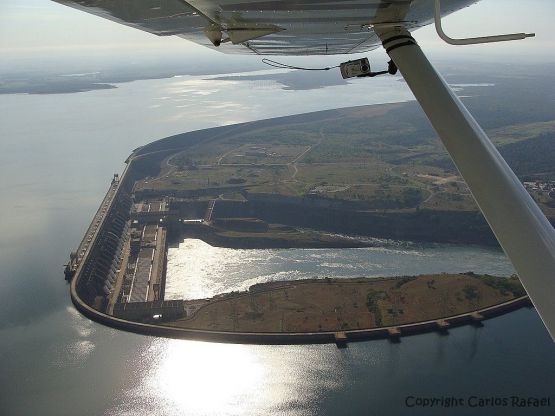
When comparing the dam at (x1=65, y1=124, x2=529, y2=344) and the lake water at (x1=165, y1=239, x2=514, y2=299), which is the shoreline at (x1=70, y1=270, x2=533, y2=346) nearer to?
the dam at (x1=65, y1=124, x2=529, y2=344)

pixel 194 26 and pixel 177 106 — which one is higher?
pixel 194 26

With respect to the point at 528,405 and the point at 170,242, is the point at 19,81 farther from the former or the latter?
the point at 528,405

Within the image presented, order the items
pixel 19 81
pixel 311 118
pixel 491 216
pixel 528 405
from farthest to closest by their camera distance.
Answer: pixel 19 81, pixel 311 118, pixel 528 405, pixel 491 216

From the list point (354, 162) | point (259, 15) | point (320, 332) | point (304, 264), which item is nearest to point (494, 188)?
point (259, 15)

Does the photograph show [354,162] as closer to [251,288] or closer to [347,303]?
[251,288]

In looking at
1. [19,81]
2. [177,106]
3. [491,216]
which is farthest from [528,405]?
[19,81]

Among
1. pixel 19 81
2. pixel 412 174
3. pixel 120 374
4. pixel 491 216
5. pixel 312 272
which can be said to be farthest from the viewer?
pixel 19 81

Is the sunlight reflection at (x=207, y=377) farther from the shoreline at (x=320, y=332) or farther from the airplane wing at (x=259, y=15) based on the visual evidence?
the airplane wing at (x=259, y=15)
